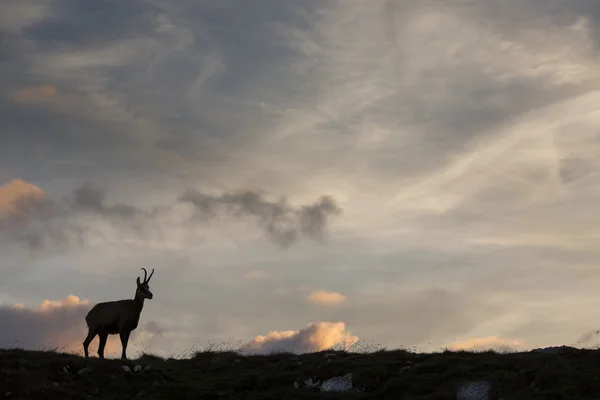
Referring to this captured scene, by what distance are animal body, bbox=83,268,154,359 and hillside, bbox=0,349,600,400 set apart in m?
4.58

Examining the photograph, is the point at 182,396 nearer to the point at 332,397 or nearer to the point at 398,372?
the point at 332,397

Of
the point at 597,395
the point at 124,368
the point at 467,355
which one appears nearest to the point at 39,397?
the point at 124,368

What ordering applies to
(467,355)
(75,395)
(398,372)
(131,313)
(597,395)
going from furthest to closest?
1. (131,313)
2. (467,355)
3. (398,372)
4. (75,395)
5. (597,395)

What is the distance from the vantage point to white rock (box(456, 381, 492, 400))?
2428cm

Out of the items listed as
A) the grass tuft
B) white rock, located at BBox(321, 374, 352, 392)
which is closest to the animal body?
the grass tuft

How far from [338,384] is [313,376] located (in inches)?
51.0

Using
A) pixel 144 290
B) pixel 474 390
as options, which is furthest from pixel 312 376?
pixel 144 290

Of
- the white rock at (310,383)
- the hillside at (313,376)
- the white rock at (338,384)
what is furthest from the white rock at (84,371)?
the white rock at (338,384)

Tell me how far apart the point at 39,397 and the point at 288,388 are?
869 centimetres

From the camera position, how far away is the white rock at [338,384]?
26.3 m

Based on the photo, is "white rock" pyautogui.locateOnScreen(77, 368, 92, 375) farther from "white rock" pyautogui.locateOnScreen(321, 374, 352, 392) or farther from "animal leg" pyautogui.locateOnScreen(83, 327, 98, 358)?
"white rock" pyautogui.locateOnScreen(321, 374, 352, 392)

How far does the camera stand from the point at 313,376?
90.1 feet

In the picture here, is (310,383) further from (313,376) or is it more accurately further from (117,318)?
(117,318)

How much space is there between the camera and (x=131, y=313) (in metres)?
35.3
